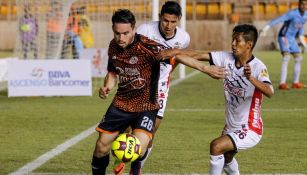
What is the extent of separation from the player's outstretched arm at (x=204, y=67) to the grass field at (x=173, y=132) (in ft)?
6.47

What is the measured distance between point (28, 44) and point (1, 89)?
1683 mm

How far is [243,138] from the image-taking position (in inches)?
350

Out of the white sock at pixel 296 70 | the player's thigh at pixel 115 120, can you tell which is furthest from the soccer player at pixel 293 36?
the player's thigh at pixel 115 120

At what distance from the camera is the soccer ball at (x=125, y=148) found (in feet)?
27.6

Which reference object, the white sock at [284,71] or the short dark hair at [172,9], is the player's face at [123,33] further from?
the white sock at [284,71]

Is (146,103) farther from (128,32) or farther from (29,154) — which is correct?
(29,154)

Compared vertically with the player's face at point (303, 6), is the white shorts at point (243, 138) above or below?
above

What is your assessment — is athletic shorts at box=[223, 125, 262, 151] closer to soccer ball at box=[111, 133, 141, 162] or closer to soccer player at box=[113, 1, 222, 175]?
soccer ball at box=[111, 133, 141, 162]

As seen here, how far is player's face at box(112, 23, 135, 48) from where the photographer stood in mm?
8844

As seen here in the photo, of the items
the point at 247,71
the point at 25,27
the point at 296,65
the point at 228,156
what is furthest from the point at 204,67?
the point at 25,27

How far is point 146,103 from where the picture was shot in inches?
361

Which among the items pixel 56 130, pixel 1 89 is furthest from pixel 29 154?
pixel 1 89

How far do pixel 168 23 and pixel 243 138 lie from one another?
7.39 ft

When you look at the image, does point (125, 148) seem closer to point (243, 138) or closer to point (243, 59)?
point (243, 138)
